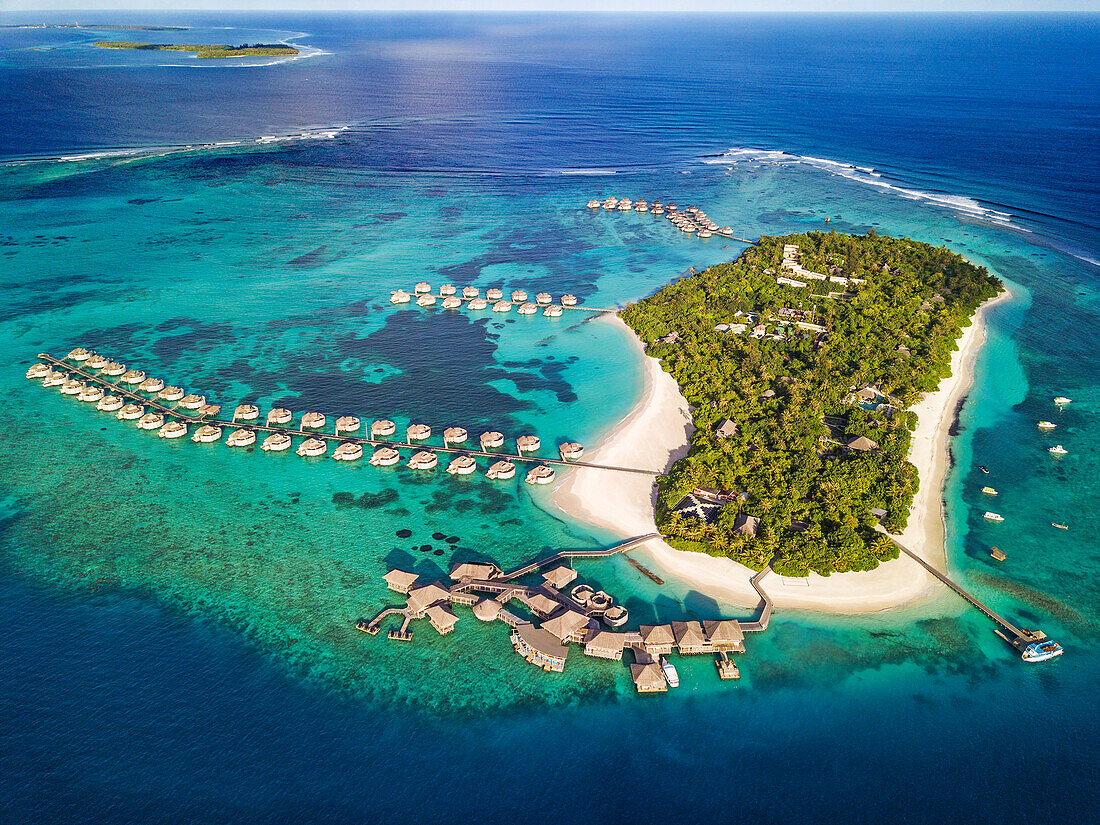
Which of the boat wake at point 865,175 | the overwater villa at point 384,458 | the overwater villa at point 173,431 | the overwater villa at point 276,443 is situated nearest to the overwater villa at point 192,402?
the overwater villa at point 173,431

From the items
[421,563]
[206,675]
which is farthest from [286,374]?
[206,675]

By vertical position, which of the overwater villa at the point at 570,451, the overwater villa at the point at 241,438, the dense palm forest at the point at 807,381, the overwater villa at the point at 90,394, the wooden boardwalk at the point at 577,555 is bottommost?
the overwater villa at the point at 90,394

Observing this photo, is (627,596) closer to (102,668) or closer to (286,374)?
(102,668)

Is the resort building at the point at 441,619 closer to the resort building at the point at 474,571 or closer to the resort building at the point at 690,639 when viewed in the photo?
the resort building at the point at 474,571

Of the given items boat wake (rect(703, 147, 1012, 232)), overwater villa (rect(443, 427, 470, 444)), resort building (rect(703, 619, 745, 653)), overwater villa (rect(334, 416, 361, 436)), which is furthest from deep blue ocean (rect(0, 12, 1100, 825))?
boat wake (rect(703, 147, 1012, 232))

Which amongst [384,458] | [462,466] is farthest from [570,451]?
[384,458]

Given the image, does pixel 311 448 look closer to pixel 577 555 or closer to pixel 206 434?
pixel 206 434

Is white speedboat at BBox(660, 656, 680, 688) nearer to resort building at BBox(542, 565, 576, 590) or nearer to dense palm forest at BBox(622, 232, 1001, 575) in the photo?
resort building at BBox(542, 565, 576, 590)

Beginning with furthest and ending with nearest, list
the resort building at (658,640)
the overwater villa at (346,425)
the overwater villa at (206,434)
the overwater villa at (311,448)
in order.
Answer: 1. the overwater villa at (346,425)
2. the overwater villa at (206,434)
3. the overwater villa at (311,448)
4. the resort building at (658,640)
